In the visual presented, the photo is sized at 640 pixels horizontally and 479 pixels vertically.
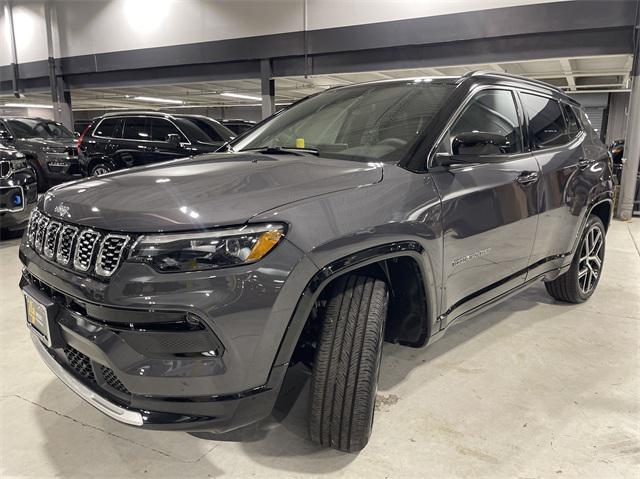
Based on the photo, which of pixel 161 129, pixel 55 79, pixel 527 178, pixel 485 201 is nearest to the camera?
pixel 485 201

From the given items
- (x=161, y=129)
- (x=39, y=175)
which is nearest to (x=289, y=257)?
(x=161, y=129)

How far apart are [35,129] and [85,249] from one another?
9.07 metres

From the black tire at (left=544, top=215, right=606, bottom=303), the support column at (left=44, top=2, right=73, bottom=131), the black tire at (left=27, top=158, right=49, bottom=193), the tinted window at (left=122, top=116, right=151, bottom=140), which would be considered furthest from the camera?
the support column at (left=44, top=2, right=73, bottom=131)

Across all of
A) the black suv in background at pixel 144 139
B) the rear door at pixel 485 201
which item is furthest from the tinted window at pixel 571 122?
the black suv in background at pixel 144 139

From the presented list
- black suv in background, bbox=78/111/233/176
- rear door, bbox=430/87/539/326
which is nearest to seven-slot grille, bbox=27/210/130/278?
rear door, bbox=430/87/539/326

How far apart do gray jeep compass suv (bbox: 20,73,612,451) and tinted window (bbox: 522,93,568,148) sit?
0.79 feet

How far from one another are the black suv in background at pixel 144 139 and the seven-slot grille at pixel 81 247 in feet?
22.0

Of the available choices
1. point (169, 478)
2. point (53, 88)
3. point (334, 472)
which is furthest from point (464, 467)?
point (53, 88)

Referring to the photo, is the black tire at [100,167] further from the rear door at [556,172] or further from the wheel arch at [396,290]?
the wheel arch at [396,290]

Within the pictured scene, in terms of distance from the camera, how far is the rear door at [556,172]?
2906 millimetres

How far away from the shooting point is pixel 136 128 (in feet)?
29.3

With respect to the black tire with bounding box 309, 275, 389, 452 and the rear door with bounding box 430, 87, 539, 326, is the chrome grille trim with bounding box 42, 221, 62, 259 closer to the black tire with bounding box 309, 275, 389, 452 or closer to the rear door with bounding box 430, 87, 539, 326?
the black tire with bounding box 309, 275, 389, 452

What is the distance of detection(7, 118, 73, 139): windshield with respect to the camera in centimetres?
889

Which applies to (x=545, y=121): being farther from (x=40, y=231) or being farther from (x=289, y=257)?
(x=40, y=231)
